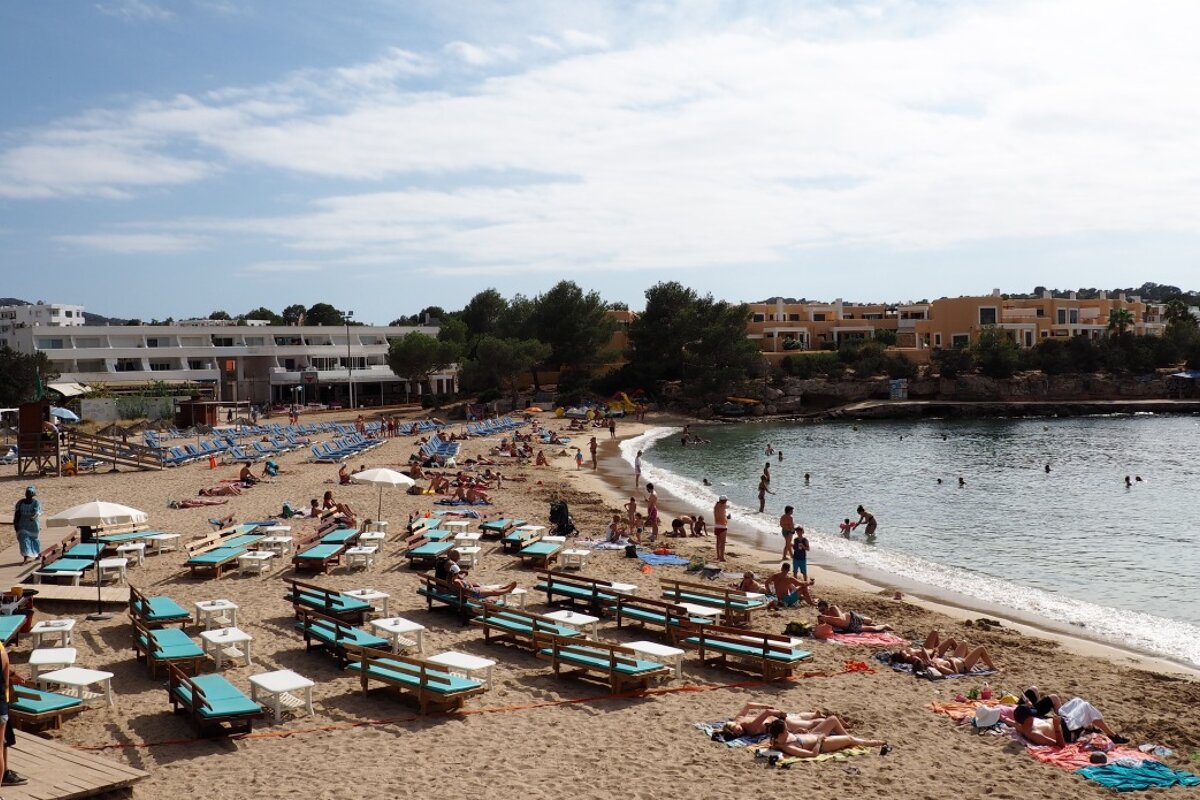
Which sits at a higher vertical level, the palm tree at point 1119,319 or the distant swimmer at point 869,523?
the palm tree at point 1119,319

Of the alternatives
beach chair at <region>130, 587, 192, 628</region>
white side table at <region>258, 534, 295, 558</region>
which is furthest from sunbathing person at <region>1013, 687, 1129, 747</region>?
white side table at <region>258, 534, 295, 558</region>

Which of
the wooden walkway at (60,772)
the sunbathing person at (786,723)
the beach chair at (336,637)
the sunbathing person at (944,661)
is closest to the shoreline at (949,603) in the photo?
the sunbathing person at (944,661)

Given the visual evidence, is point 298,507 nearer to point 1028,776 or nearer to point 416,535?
point 416,535

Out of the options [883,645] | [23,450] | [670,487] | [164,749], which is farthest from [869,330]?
[164,749]

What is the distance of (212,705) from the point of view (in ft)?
27.2

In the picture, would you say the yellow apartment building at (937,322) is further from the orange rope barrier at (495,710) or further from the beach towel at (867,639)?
the orange rope barrier at (495,710)

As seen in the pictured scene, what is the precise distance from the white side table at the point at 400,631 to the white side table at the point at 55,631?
325 centimetres

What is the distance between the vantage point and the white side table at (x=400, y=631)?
10.6 metres

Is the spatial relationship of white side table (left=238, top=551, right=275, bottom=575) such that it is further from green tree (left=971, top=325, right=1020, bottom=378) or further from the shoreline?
green tree (left=971, top=325, right=1020, bottom=378)

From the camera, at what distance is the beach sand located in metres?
7.72

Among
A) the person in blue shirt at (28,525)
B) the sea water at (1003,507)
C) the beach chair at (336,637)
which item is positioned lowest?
the sea water at (1003,507)

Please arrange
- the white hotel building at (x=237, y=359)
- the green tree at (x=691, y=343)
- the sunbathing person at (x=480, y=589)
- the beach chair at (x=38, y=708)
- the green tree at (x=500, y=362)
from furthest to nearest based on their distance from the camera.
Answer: the green tree at (x=691, y=343)
the green tree at (x=500, y=362)
the white hotel building at (x=237, y=359)
the sunbathing person at (x=480, y=589)
the beach chair at (x=38, y=708)

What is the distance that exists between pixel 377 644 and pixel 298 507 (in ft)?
42.1

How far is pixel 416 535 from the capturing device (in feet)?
58.7
